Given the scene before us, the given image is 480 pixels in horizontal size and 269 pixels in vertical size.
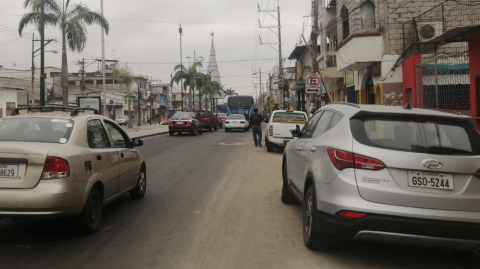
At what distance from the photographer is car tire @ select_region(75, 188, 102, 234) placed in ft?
17.7

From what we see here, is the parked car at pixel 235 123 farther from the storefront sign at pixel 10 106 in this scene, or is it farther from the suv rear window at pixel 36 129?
the suv rear window at pixel 36 129

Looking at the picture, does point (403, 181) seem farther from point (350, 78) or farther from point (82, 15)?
point (82, 15)

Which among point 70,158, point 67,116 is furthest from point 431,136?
point 67,116

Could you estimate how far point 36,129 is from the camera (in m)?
5.59

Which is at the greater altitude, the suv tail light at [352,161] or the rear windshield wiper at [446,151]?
the rear windshield wiper at [446,151]

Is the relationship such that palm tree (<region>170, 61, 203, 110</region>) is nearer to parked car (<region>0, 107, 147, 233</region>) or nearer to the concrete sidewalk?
the concrete sidewalk

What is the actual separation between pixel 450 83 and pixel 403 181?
32.4ft

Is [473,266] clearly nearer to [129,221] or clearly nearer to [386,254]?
[386,254]

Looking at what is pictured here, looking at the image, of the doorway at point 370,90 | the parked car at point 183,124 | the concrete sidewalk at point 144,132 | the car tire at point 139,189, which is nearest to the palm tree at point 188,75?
the concrete sidewalk at point 144,132

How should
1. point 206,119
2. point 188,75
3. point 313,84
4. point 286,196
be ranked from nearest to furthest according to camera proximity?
point 286,196 < point 313,84 < point 206,119 < point 188,75

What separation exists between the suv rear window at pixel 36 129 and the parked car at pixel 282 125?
1202 cm

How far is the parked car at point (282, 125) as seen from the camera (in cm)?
1708

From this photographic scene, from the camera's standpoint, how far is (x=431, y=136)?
14.4 ft

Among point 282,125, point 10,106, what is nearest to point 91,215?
point 282,125
